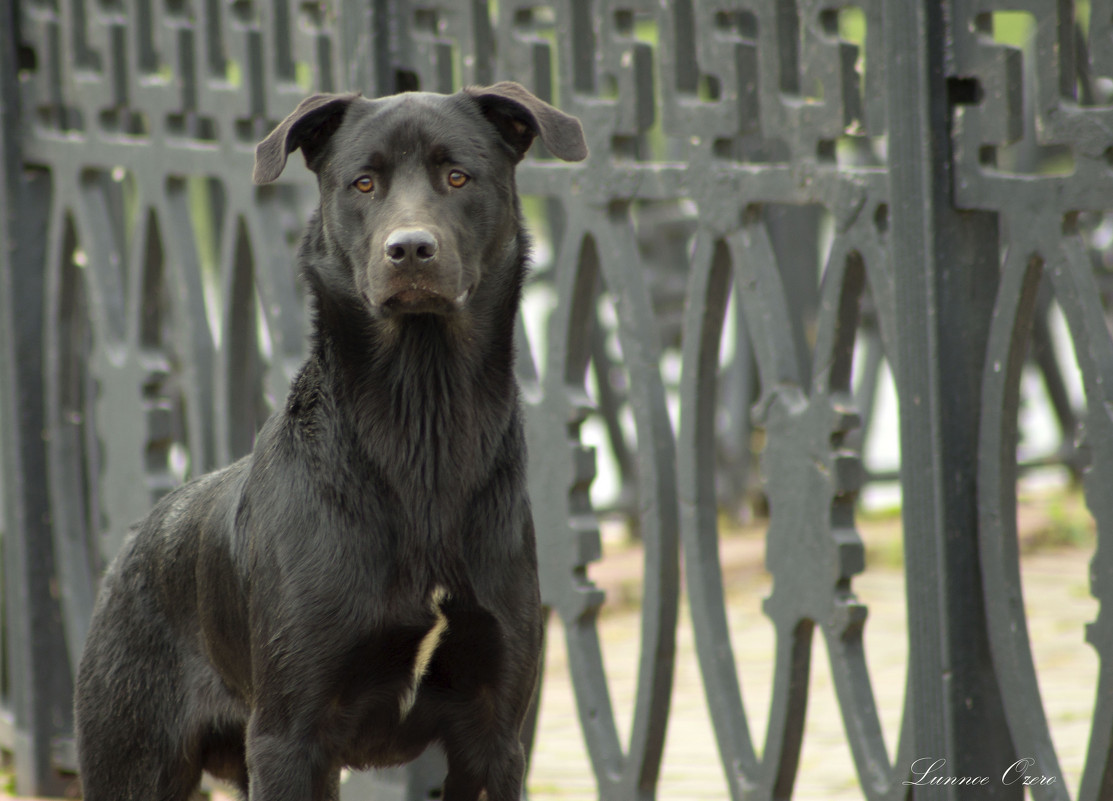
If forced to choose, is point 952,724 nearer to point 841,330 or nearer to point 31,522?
point 841,330

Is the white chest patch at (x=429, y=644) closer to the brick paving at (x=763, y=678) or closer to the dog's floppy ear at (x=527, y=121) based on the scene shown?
the dog's floppy ear at (x=527, y=121)

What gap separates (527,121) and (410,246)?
45cm

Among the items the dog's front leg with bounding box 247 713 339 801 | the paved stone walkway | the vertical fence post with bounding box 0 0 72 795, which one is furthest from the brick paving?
the dog's front leg with bounding box 247 713 339 801

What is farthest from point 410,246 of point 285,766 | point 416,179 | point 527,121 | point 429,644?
point 285,766

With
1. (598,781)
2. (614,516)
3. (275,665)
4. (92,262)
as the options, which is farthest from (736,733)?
(614,516)

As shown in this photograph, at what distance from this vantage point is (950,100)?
2.64m

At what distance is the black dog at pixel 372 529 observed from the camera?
2611 mm

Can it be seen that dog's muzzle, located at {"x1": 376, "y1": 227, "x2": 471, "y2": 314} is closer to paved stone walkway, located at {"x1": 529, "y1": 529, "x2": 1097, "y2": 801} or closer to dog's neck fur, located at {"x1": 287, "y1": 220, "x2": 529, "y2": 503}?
dog's neck fur, located at {"x1": 287, "y1": 220, "x2": 529, "y2": 503}

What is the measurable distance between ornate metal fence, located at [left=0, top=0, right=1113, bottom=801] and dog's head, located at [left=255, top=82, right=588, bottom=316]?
1.31ft

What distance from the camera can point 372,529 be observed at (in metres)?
2.68

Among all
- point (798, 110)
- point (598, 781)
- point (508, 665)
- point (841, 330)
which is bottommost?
point (598, 781)

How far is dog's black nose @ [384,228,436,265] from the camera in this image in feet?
8.46

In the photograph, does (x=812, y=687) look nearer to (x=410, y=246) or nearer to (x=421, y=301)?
(x=421, y=301)

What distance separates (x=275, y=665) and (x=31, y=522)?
2.07 meters
